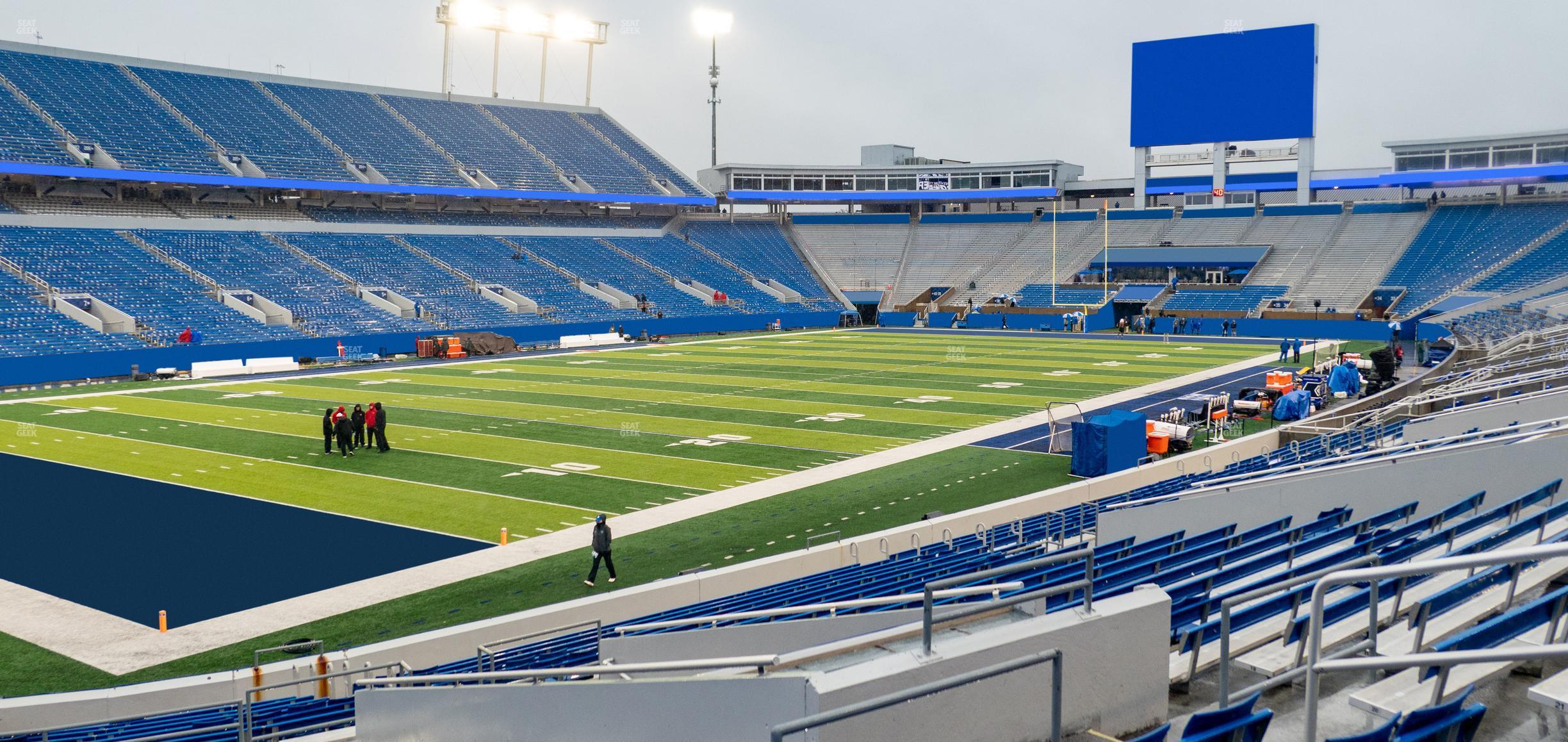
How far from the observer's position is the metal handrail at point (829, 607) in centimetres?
612

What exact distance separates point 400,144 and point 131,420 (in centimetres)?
3781

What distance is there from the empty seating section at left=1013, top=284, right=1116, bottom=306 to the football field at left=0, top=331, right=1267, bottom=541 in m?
18.9

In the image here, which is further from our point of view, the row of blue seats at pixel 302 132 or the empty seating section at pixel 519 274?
the empty seating section at pixel 519 274

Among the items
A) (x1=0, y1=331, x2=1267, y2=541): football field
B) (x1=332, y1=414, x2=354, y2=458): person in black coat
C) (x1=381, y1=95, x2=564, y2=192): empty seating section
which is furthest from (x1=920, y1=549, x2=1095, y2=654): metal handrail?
(x1=381, y1=95, x2=564, y2=192): empty seating section

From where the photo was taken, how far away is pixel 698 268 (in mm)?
66562

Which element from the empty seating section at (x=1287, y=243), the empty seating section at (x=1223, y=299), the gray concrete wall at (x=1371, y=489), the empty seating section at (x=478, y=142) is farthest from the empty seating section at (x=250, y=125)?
the gray concrete wall at (x=1371, y=489)

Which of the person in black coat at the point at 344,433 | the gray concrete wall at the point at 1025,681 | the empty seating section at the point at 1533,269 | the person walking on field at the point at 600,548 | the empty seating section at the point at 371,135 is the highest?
the empty seating section at the point at 371,135

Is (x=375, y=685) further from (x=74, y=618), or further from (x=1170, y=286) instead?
(x=1170, y=286)

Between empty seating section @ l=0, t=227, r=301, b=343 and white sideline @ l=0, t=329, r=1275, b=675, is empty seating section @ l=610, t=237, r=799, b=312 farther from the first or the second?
white sideline @ l=0, t=329, r=1275, b=675

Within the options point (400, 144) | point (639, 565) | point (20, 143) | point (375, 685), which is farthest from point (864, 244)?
point (375, 685)

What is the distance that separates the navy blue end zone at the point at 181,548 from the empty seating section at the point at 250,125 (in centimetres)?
3865

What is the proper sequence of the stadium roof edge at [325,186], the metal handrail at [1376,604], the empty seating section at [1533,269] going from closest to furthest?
the metal handrail at [1376,604] < the stadium roof edge at [325,186] < the empty seating section at [1533,269]

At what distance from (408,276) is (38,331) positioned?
1733 cm

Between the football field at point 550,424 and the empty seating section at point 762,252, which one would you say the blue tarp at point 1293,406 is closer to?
the football field at point 550,424
